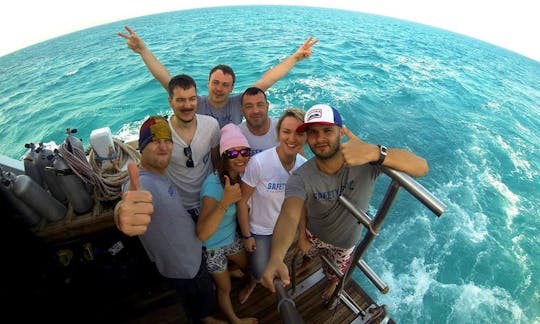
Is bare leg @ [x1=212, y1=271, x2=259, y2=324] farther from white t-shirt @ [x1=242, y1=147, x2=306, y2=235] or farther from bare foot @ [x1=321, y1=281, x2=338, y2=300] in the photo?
→ bare foot @ [x1=321, y1=281, x2=338, y2=300]

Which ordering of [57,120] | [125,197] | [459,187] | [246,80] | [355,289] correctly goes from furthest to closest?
[246,80], [57,120], [459,187], [355,289], [125,197]

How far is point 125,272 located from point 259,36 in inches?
1120

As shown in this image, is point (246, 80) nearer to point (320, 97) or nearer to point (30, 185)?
point (320, 97)

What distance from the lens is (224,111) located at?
320cm

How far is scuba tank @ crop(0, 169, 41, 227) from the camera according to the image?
2.10m

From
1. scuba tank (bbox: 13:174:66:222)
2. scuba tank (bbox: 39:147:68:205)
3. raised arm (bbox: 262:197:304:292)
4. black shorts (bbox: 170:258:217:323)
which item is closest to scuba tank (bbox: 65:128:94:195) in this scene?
scuba tank (bbox: 39:147:68:205)

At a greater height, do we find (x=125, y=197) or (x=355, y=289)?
(x=125, y=197)

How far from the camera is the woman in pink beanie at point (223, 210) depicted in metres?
1.96

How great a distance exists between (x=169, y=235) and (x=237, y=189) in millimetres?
592

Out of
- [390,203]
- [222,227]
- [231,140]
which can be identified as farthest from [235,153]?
[390,203]

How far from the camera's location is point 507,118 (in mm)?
15312

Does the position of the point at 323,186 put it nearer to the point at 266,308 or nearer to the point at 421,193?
the point at 421,193

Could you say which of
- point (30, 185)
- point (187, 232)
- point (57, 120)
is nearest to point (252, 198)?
point (187, 232)

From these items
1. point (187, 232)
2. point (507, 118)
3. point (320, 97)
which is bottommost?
point (507, 118)
